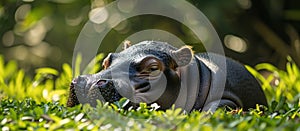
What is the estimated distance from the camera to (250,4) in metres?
6.15

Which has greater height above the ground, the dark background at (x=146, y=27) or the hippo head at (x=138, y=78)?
the dark background at (x=146, y=27)

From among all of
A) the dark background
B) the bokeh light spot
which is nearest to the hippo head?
the dark background

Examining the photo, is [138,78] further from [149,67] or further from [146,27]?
[146,27]

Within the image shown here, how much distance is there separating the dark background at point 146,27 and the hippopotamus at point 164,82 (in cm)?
251

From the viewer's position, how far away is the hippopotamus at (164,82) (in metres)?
2.47

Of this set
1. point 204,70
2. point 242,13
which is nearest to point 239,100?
point 204,70

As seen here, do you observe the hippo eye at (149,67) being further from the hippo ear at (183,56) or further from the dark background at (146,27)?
the dark background at (146,27)

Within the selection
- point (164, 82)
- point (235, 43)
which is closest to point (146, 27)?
point (235, 43)

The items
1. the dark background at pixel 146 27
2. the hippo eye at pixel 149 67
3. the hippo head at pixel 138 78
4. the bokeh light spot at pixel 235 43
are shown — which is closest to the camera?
the hippo head at pixel 138 78

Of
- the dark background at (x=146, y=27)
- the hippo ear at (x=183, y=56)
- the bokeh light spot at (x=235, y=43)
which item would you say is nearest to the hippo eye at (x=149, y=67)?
the hippo ear at (x=183, y=56)

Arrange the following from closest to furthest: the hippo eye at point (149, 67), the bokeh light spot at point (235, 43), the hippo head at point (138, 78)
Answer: the hippo head at point (138, 78), the hippo eye at point (149, 67), the bokeh light spot at point (235, 43)

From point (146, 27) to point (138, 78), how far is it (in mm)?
3206

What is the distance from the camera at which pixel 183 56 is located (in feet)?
8.93

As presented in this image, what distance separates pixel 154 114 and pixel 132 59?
2.42 feet
